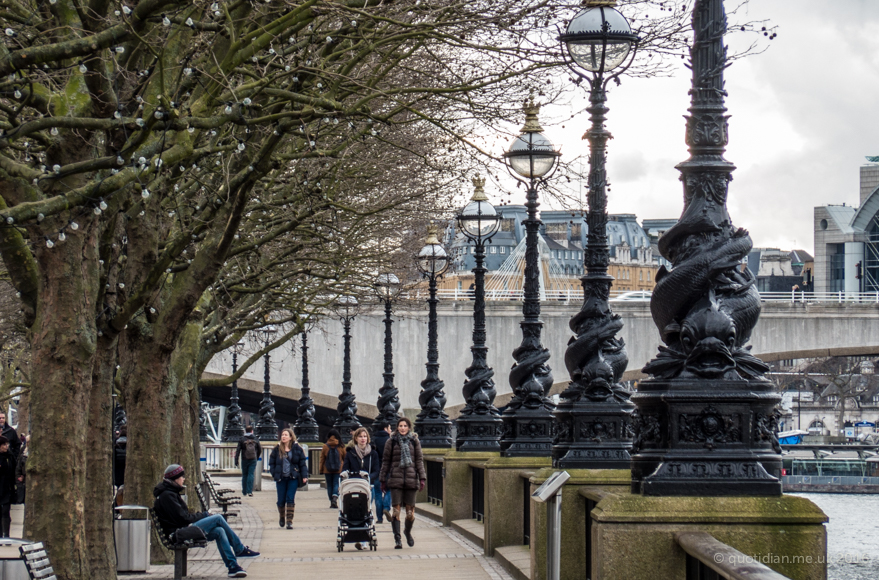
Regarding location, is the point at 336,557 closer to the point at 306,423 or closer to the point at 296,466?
the point at 296,466

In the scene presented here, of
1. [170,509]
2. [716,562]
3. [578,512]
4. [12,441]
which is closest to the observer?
[716,562]

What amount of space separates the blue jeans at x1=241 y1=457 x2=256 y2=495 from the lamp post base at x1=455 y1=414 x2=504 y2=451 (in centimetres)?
1432

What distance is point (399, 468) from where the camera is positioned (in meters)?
17.6

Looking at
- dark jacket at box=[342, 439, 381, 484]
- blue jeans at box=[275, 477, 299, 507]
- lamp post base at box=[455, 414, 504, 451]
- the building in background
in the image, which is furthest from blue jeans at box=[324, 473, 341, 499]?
the building in background

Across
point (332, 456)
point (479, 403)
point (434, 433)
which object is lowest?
point (332, 456)

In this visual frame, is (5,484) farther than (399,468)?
Yes

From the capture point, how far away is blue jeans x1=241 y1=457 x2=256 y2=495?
112ft

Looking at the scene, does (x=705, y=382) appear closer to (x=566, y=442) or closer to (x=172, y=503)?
(x=566, y=442)

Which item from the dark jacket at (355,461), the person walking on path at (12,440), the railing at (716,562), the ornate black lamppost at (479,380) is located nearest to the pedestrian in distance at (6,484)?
the person walking on path at (12,440)

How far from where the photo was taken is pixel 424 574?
13.8 metres

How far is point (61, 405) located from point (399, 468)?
773cm

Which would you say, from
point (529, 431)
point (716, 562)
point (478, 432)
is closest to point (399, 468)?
point (529, 431)

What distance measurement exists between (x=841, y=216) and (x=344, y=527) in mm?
86070

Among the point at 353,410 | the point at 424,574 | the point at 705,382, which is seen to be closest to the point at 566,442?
the point at 424,574
